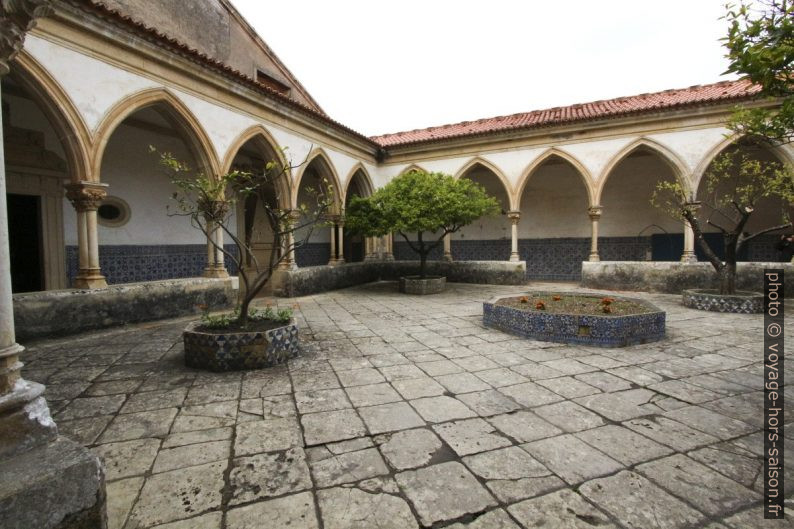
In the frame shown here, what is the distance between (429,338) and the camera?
529cm

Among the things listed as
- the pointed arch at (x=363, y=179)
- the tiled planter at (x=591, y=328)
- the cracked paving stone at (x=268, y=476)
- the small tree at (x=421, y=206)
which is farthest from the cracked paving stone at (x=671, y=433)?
the pointed arch at (x=363, y=179)

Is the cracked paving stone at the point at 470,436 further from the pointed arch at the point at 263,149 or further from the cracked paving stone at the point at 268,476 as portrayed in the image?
the pointed arch at the point at 263,149

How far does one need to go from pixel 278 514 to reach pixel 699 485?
216cm

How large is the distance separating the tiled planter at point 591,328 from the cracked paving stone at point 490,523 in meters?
3.56

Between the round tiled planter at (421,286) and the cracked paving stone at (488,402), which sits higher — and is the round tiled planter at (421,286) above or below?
above

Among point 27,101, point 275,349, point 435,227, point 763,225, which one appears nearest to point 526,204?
point 435,227

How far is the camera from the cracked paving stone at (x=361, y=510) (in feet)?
5.85

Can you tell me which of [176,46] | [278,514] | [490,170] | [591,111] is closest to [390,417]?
[278,514]

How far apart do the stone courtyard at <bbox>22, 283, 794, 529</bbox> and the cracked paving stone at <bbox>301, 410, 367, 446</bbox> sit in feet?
0.05

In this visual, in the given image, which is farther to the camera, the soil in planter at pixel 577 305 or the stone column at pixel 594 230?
the stone column at pixel 594 230

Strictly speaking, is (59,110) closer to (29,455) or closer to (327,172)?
(29,455)

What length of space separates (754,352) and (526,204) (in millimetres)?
9823

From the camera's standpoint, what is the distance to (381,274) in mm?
13203

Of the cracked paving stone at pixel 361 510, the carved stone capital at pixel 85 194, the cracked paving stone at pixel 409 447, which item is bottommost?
the cracked paving stone at pixel 361 510
